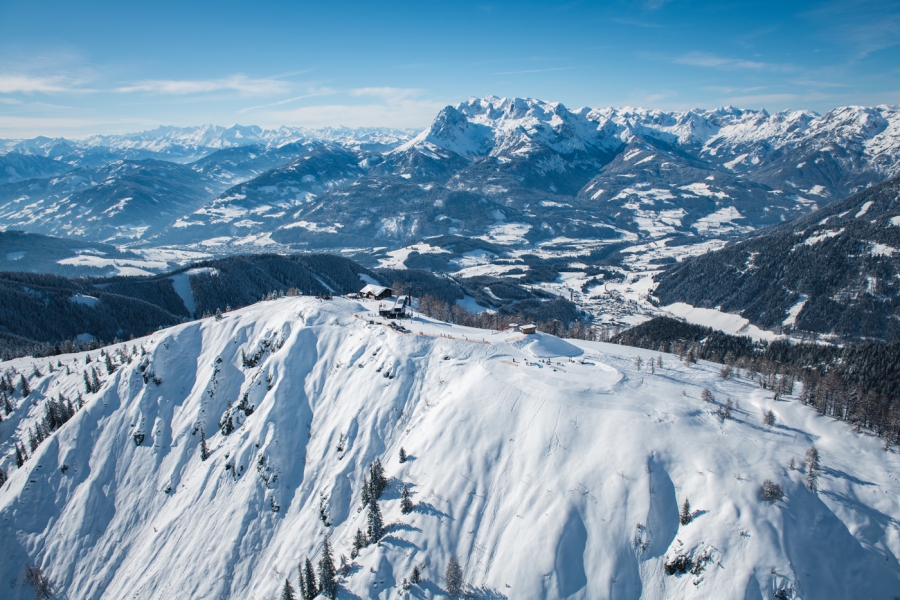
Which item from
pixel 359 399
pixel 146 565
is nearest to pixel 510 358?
pixel 359 399

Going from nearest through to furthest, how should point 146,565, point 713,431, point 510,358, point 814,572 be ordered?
point 814,572 → point 713,431 → point 146,565 → point 510,358

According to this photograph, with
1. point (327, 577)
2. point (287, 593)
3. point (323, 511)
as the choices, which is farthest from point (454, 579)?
point (323, 511)

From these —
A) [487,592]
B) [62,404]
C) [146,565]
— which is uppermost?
[487,592]

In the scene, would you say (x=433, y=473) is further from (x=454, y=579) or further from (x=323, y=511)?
(x=323, y=511)

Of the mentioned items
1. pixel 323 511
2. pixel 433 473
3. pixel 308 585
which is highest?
pixel 433 473

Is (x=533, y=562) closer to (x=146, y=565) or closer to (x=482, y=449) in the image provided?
(x=482, y=449)

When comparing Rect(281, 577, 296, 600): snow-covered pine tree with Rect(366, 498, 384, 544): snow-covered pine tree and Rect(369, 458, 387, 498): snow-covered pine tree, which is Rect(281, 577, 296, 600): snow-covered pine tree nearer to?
Rect(366, 498, 384, 544): snow-covered pine tree

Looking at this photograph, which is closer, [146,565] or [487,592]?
[487,592]
